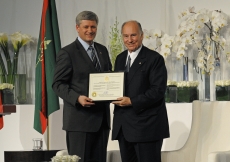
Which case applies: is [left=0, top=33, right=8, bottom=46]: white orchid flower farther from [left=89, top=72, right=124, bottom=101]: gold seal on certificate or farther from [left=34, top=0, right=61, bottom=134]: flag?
[left=89, top=72, right=124, bottom=101]: gold seal on certificate

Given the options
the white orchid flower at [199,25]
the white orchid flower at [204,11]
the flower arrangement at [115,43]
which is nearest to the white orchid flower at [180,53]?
the white orchid flower at [199,25]

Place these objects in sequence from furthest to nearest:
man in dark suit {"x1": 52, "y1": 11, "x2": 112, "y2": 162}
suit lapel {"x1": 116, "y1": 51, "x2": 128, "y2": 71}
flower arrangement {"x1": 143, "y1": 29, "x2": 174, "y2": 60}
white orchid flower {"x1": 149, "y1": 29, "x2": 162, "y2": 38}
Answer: white orchid flower {"x1": 149, "y1": 29, "x2": 162, "y2": 38} < flower arrangement {"x1": 143, "y1": 29, "x2": 174, "y2": 60} < suit lapel {"x1": 116, "y1": 51, "x2": 128, "y2": 71} < man in dark suit {"x1": 52, "y1": 11, "x2": 112, "y2": 162}

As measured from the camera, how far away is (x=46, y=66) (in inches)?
215

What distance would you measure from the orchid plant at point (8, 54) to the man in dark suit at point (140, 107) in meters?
2.12

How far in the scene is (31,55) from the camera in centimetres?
591

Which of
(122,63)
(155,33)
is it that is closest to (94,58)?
(122,63)

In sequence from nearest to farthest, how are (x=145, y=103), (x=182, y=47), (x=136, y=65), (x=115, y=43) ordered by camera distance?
(x=145, y=103), (x=136, y=65), (x=182, y=47), (x=115, y=43)

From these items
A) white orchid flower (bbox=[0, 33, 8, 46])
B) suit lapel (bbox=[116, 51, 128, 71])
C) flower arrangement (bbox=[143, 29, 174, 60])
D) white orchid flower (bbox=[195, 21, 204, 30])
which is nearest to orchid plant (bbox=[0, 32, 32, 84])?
white orchid flower (bbox=[0, 33, 8, 46])

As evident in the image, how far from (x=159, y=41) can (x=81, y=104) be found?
1984 mm

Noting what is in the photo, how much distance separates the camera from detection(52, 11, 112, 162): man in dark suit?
12.4ft

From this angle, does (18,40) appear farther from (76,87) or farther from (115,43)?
(76,87)

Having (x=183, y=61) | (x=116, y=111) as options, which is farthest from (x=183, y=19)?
(x=116, y=111)

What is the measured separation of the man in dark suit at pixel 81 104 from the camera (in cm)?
378

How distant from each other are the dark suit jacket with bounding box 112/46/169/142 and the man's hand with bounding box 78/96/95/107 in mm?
214
